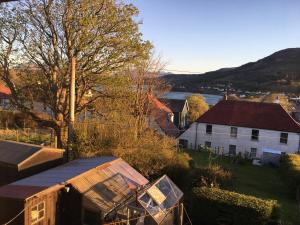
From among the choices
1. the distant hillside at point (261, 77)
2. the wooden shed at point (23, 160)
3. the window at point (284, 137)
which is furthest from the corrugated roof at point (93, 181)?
the distant hillside at point (261, 77)

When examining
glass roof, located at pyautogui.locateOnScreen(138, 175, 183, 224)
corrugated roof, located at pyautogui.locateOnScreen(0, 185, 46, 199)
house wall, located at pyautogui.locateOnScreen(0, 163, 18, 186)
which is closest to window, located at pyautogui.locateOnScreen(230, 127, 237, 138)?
glass roof, located at pyautogui.locateOnScreen(138, 175, 183, 224)

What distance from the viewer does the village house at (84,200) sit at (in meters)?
10.6

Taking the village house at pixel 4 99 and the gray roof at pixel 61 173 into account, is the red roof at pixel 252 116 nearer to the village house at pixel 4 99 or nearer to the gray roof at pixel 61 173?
the village house at pixel 4 99

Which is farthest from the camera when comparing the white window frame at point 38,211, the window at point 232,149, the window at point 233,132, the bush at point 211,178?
the window at point 232,149

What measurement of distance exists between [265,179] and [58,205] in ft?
72.6

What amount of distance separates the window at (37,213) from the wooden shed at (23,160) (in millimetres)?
3585

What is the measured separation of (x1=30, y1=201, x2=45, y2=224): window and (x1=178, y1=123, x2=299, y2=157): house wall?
3411cm

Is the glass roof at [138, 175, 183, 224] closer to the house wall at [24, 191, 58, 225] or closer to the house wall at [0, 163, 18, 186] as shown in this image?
the house wall at [24, 191, 58, 225]

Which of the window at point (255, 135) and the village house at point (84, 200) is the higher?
the village house at point (84, 200)

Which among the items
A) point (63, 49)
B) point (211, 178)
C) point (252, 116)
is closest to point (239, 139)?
A: point (252, 116)

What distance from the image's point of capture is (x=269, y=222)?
14352 millimetres

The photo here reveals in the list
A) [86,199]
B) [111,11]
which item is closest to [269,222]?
[86,199]

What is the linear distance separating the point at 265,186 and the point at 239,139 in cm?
1599

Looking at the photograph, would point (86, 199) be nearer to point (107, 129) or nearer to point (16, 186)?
point (16, 186)
